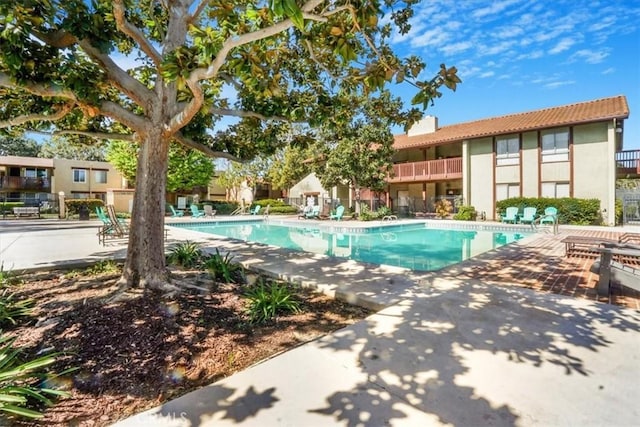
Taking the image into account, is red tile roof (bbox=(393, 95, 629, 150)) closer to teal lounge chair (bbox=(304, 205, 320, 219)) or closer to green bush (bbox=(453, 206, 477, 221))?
green bush (bbox=(453, 206, 477, 221))

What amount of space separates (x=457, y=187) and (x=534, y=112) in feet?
24.1

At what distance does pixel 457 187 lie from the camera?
2611cm

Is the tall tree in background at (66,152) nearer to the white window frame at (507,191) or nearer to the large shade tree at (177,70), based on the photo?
the large shade tree at (177,70)

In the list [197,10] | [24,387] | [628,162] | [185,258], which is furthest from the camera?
[628,162]

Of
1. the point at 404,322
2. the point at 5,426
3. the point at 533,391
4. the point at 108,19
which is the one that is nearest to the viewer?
the point at 5,426

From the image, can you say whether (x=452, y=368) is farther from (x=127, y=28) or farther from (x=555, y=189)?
(x=555, y=189)

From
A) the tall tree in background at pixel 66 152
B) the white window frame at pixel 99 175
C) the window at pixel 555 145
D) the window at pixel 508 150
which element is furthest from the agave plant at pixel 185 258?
the tall tree in background at pixel 66 152

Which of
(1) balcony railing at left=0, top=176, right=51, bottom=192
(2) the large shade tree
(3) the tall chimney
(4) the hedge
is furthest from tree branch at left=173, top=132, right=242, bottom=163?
(1) balcony railing at left=0, top=176, right=51, bottom=192

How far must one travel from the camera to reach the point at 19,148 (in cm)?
5181

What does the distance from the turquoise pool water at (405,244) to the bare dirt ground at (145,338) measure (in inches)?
216

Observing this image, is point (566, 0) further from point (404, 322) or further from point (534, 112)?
point (534, 112)

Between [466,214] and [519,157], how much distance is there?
5.05 metres

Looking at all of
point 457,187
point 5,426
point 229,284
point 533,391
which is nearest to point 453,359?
point 533,391

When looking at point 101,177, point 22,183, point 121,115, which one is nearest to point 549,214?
point 121,115
